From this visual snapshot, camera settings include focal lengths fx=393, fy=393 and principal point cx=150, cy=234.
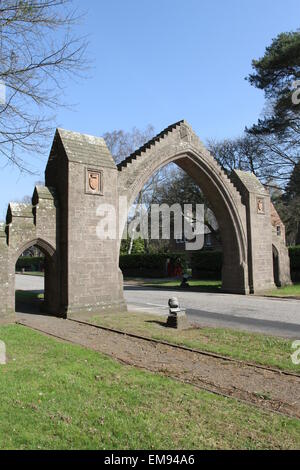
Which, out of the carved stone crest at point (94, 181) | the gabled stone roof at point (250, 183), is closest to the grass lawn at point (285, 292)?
the gabled stone roof at point (250, 183)

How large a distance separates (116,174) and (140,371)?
9387 millimetres

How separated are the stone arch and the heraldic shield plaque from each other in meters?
1.54

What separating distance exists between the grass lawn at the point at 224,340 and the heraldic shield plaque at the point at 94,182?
4538 mm

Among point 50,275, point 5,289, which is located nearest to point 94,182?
point 50,275

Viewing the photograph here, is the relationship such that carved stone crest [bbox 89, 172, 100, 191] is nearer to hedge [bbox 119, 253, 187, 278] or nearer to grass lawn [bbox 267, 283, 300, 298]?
grass lawn [bbox 267, 283, 300, 298]

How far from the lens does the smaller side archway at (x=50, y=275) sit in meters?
13.3

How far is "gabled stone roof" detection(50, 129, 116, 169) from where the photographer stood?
44.9ft

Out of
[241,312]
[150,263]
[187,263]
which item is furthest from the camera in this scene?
[187,263]

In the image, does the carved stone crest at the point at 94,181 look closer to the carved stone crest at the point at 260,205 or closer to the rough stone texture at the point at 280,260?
the carved stone crest at the point at 260,205

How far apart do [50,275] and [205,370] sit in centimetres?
852

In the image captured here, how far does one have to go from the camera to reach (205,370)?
22.5ft

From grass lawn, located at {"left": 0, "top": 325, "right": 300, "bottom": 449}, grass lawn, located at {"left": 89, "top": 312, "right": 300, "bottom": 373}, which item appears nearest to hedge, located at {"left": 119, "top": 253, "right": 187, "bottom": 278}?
grass lawn, located at {"left": 89, "top": 312, "right": 300, "bottom": 373}

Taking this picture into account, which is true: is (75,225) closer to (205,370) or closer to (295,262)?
(205,370)

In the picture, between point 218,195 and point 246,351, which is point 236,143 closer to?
point 218,195
